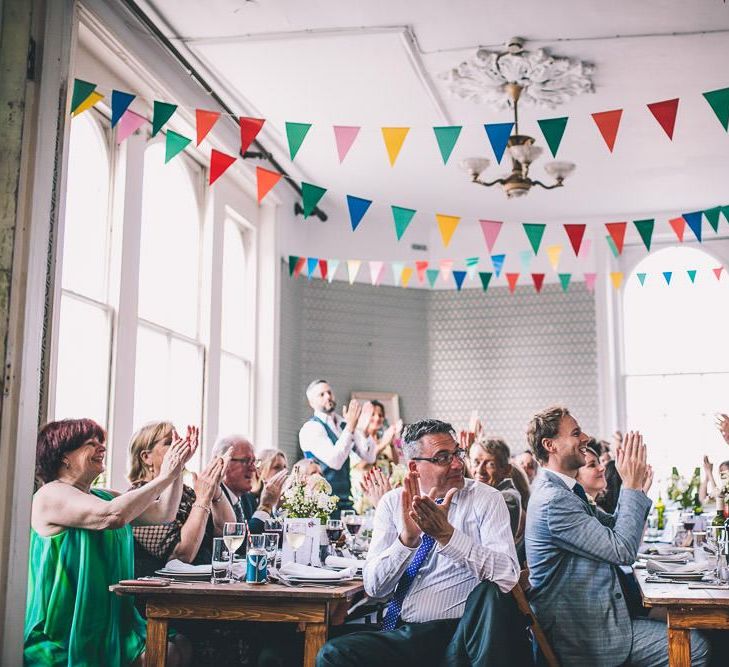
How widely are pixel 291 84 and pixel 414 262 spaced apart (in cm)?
345

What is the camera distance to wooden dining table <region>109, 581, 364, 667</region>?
8.79 ft

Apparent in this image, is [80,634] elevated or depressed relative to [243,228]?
depressed

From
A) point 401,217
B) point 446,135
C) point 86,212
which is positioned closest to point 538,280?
point 401,217

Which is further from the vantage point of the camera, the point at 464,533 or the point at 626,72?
the point at 626,72

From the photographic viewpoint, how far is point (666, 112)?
16.0ft

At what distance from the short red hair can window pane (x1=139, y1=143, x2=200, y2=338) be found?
112 inches

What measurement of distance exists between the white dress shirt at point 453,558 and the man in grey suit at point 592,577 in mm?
182

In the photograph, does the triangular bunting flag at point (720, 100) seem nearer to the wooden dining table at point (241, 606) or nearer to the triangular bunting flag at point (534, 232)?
the triangular bunting flag at point (534, 232)

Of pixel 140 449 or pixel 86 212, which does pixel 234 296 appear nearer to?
pixel 86 212

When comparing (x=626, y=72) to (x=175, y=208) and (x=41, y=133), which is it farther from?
(x=41, y=133)

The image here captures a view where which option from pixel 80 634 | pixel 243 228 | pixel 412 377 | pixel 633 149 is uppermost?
pixel 633 149

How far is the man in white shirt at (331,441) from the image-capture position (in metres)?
5.79

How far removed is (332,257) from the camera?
28.7 feet

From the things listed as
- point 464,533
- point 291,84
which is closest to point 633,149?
point 291,84
